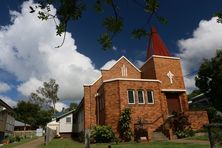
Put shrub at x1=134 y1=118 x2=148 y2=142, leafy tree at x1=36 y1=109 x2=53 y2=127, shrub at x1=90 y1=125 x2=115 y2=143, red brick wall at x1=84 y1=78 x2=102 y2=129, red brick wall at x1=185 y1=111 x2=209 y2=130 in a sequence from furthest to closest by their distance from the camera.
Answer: leafy tree at x1=36 y1=109 x2=53 y2=127 → red brick wall at x1=84 y1=78 x2=102 y2=129 → red brick wall at x1=185 y1=111 x2=209 y2=130 → shrub at x1=90 y1=125 x2=115 y2=143 → shrub at x1=134 y1=118 x2=148 y2=142

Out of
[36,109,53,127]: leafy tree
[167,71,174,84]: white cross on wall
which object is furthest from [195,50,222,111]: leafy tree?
[36,109,53,127]: leafy tree

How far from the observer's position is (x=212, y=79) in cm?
3572

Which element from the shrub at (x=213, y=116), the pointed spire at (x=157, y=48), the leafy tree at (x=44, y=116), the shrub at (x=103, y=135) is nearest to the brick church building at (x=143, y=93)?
the pointed spire at (x=157, y=48)

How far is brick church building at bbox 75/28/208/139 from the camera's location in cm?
2342

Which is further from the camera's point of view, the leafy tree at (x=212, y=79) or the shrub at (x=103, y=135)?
the leafy tree at (x=212, y=79)

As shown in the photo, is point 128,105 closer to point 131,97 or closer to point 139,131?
point 131,97

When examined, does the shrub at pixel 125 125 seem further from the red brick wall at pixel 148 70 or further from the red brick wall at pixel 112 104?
the red brick wall at pixel 148 70

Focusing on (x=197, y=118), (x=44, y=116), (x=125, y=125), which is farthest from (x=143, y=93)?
(x=44, y=116)

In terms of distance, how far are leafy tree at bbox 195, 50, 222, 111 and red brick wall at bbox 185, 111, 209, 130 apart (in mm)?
12061

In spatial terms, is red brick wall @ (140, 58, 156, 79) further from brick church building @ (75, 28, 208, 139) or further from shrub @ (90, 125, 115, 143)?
shrub @ (90, 125, 115, 143)

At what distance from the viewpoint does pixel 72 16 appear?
15.6 ft

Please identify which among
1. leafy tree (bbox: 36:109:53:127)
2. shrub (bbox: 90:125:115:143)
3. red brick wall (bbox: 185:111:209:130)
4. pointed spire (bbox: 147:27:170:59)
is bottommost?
shrub (bbox: 90:125:115:143)

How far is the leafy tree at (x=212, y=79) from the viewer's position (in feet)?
113

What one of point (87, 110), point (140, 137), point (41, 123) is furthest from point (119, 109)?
point (41, 123)
